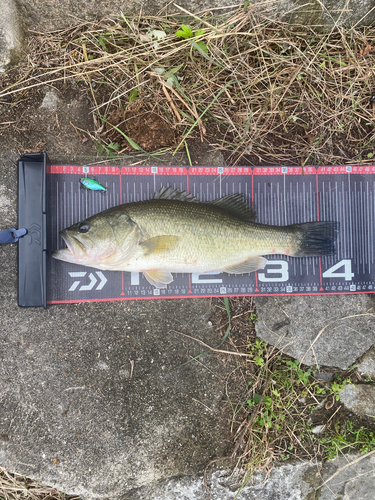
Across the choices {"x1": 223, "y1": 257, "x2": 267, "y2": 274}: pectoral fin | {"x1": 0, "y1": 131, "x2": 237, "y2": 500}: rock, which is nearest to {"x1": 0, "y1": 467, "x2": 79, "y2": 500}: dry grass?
{"x1": 0, "y1": 131, "x2": 237, "y2": 500}: rock

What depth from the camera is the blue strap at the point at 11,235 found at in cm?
287

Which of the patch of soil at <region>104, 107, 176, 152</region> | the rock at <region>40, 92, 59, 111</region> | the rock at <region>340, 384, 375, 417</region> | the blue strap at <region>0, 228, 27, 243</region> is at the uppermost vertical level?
the rock at <region>40, 92, 59, 111</region>

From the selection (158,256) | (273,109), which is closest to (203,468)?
(158,256)

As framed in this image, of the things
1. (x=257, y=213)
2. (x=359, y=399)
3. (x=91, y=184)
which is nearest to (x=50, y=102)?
(x=91, y=184)

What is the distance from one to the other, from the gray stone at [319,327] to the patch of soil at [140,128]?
187cm

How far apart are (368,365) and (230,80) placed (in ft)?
10.4

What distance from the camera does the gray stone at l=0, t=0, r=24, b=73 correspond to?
2.83 metres

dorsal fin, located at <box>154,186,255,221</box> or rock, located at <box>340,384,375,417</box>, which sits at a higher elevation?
dorsal fin, located at <box>154,186,255,221</box>

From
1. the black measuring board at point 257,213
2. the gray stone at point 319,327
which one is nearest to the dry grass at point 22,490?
the black measuring board at point 257,213

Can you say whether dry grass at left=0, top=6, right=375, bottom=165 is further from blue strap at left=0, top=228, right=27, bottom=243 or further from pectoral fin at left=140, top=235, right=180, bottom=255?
blue strap at left=0, top=228, right=27, bottom=243

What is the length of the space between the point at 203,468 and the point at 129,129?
333cm

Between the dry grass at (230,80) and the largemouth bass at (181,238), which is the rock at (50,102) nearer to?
the dry grass at (230,80)

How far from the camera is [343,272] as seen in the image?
3195 mm

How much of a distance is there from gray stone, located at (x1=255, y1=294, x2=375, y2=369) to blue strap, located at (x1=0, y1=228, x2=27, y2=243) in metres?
2.34
